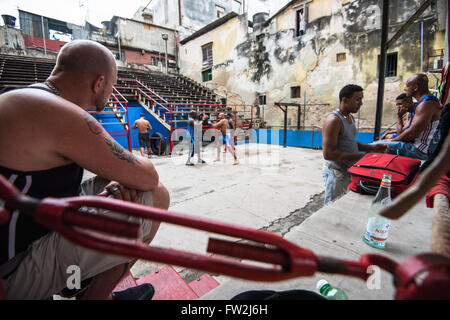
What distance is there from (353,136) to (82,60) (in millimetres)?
2563

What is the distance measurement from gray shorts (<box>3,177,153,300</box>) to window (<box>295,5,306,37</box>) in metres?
12.4

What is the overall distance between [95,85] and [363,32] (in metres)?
11.0

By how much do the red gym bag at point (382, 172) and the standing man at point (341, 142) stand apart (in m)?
0.16

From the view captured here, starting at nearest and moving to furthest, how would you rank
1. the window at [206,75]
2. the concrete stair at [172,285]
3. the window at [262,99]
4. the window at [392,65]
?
the concrete stair at [172,285], the window at [392,65], the window at [262,99], the window at [206,75]

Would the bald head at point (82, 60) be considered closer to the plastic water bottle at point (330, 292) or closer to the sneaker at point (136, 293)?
the sneaker at point (136, 293)

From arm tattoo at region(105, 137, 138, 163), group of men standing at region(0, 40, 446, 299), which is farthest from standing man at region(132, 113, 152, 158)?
arm tattoo at region(105, 137, 138, 163)

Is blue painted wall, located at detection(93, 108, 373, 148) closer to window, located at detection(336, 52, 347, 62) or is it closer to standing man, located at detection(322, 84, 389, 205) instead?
window, located at detection(336, 52, 347, 62)

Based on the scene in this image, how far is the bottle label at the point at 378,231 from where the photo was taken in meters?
1.34

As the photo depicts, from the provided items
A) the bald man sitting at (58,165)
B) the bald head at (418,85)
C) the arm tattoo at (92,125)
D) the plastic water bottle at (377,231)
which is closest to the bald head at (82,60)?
the bald man sitting at (58,165)

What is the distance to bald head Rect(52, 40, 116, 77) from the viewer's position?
1.09 meters

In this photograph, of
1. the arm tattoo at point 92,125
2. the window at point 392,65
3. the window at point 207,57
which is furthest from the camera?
the window at point 207,57

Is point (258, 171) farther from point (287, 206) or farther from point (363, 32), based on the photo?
point (363, 32)

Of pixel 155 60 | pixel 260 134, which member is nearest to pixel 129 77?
pixel 155 60

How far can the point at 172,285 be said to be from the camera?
4.56ft
